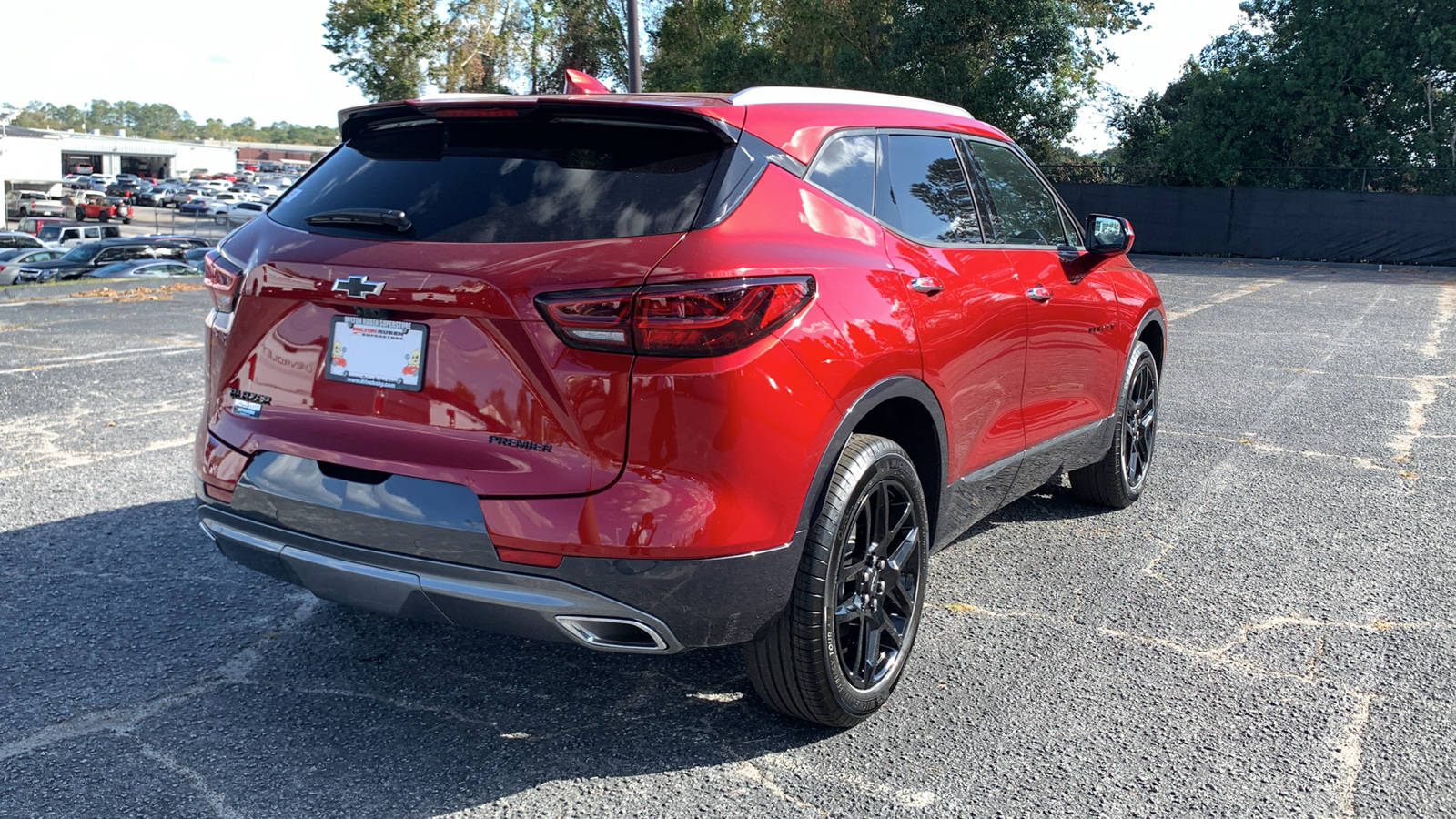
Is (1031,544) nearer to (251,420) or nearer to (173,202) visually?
(251,420)

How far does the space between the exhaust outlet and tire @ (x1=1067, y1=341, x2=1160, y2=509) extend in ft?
10.0

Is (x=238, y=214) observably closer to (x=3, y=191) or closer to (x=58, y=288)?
(x=3, y=191)

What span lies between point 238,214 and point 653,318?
202 ft

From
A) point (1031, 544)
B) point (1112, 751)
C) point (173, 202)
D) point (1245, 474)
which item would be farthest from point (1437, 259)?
point (173, 202)

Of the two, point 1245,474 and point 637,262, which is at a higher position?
point 637,262

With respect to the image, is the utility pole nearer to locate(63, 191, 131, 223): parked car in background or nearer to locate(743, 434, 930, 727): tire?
locate(743, 434, 930, 727): tire

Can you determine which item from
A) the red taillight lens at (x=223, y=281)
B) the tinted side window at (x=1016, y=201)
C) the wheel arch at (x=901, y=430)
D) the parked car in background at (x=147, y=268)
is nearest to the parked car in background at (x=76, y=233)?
the parked car in background at (x=147, y=268)

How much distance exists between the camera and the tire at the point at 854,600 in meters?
2.90

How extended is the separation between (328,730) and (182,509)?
2413mm

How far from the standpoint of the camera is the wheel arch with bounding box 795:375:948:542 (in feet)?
9.43

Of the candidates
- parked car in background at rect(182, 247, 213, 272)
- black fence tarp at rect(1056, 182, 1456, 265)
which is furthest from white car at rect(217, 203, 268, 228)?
black fence tarp at rect(1056, 182, 1456, 265)

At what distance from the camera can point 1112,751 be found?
121 inches

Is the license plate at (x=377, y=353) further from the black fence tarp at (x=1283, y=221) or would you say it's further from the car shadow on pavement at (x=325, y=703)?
the black fence tarp at (x=1283, y=221)

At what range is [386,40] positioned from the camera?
39031 mm
